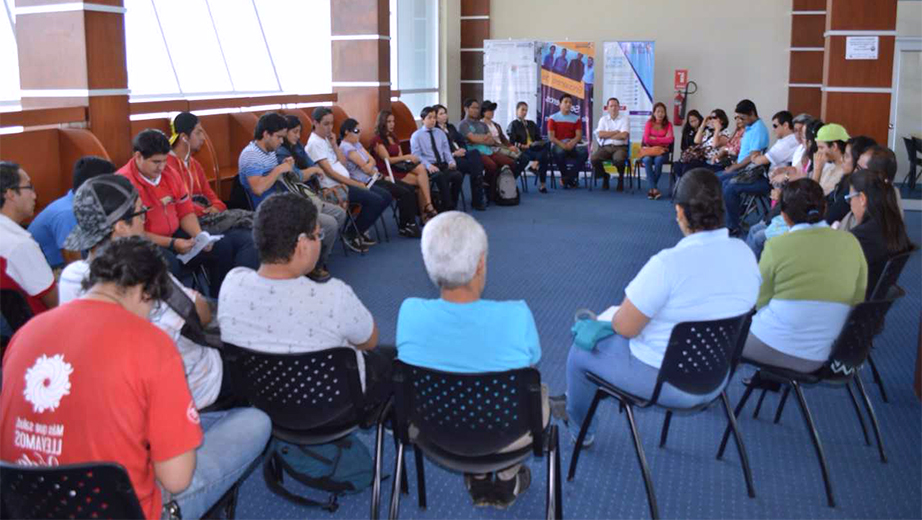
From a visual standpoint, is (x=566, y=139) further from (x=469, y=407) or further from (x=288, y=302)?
(x=469, y=407)

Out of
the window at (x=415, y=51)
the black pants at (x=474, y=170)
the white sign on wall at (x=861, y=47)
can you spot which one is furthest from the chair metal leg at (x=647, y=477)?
the window at (x=415, y=51)

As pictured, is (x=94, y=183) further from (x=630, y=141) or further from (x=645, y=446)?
(x=630, y=141)

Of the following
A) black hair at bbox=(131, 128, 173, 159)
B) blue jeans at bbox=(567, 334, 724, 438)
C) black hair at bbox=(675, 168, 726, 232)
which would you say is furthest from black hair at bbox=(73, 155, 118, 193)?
black hair at bbox=(675, 168, 726, 232)

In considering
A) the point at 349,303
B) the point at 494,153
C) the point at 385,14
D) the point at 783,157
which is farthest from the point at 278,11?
the point at 349,303

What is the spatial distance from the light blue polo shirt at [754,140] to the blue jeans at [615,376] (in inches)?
232

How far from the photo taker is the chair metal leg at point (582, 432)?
298 cm

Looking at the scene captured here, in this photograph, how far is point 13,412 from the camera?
1.85 metres

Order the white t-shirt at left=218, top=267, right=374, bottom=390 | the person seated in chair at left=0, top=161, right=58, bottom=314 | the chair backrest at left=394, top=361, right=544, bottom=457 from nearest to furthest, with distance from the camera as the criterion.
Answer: the chair backrest at left=394, top=361, right=544, bottom=457 < the white t-shirt at left=218, top=267, right=374, bottom=390 < the person seated in chair at left=0, top=161, right=58, bottom=314

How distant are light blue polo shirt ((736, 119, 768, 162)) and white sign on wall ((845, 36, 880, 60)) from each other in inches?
39.9

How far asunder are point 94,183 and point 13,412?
3.83 feet

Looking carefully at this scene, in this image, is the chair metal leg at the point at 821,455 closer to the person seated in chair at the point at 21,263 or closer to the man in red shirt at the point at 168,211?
the person seated in chair at the point at 21,263

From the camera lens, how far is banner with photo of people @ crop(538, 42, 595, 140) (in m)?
12.1

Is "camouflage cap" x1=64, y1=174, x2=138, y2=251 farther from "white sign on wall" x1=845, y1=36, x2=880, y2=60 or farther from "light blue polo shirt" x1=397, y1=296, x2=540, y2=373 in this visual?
"white sign on wall" x1=845, y1=36, x2=880, y2=60

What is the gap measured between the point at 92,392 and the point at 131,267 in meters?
0.33
